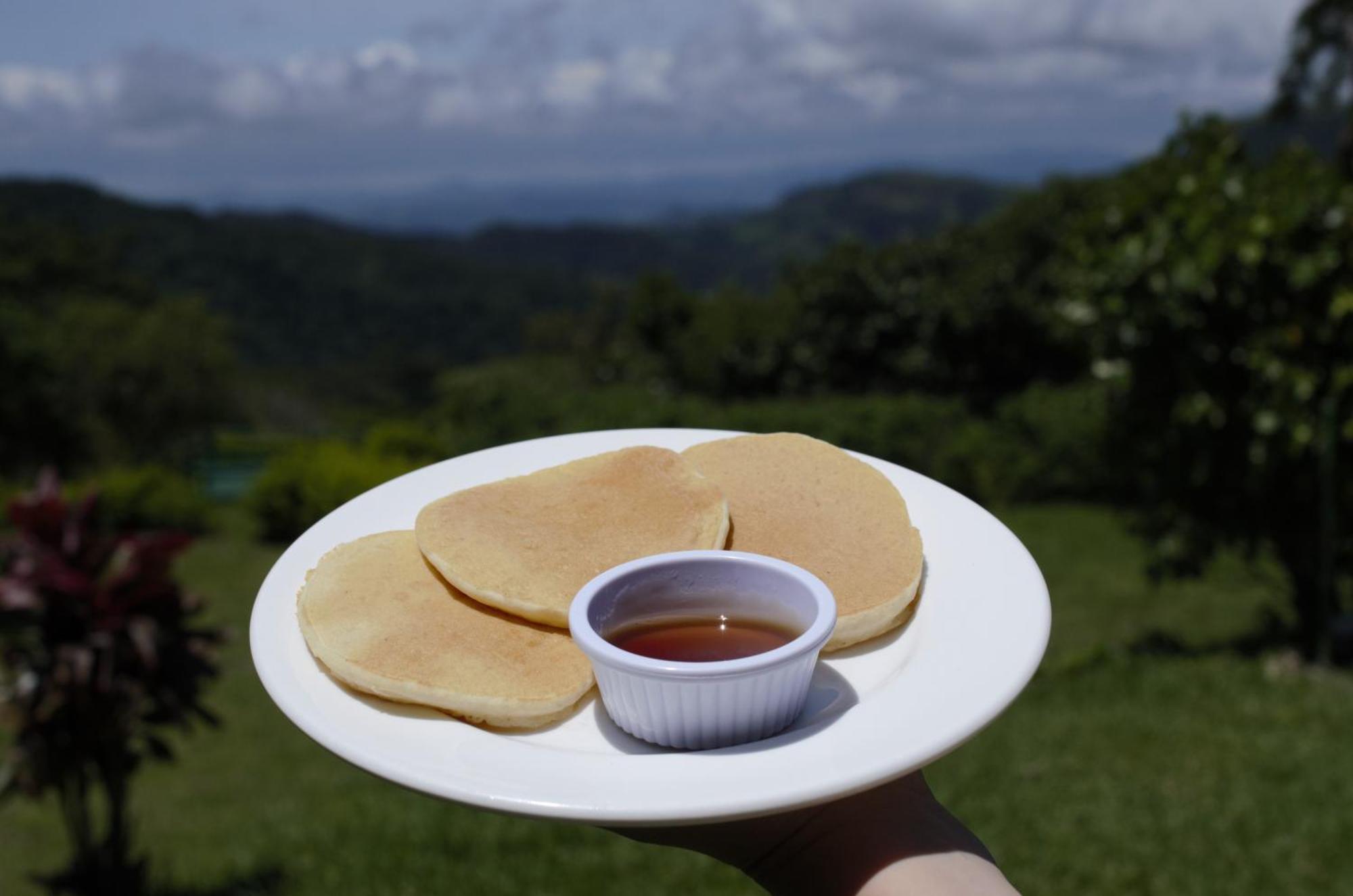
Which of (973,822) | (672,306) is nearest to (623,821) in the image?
(973,822)

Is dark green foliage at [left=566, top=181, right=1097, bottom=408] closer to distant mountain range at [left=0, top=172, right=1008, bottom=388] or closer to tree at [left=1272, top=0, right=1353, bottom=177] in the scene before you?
tree at [left=1272, top=0, right=1353, bottom=177]

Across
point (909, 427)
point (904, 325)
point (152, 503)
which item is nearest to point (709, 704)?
point (909, 427)

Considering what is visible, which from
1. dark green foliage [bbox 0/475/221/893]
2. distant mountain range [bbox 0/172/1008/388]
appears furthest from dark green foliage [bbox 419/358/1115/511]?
distant mountain range [bbox 0/172/1008/388]

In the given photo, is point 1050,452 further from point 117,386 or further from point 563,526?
point 117,386

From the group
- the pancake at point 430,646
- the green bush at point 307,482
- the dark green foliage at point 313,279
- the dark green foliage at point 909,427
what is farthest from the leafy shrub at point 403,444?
the dark green foliage at point 313,279

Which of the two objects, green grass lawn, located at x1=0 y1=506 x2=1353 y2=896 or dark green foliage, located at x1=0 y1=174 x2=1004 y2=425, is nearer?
green grass lawn, located at x1=0 y1=506 x2=1353 y2=896

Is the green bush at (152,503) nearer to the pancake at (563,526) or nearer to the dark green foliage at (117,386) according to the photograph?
the dark green foliage at (117,386)

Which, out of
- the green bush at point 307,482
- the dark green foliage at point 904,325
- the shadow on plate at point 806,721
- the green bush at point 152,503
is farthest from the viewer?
the dark green foliage at point 904,325
